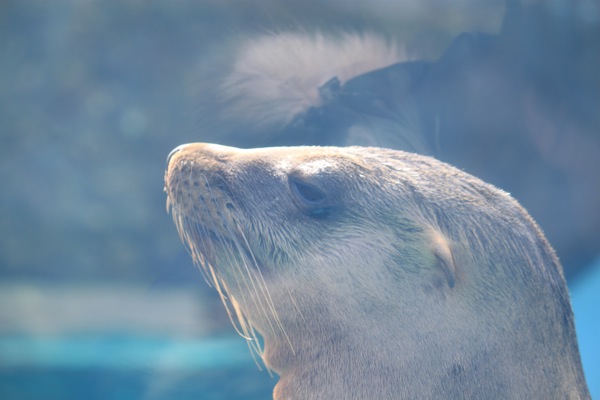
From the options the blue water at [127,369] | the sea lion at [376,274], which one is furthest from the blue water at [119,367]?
the sea lion at [376,274]

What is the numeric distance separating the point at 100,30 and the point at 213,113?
1.45 feet

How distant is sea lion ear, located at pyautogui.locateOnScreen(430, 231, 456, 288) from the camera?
128 cm

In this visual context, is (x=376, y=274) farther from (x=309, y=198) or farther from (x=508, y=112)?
(x=508, y=112)

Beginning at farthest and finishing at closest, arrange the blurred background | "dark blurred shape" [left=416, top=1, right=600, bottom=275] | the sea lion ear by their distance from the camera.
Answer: "dark blurred shape" [left=416, top=1, right=600, bottom=275] → the blurred background → the sea lion ear

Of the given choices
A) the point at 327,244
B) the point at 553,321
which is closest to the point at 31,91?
the point at 327,244

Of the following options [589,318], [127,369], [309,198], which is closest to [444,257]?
[309,198]

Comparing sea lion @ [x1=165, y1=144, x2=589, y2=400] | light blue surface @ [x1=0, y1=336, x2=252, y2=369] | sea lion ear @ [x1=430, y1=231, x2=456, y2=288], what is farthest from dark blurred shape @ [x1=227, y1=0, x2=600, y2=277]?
light blue surface @ [x1=0, y1=336, x2=252, y2=369]

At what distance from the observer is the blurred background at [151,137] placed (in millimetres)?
1729

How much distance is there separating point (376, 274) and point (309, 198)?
0.25m

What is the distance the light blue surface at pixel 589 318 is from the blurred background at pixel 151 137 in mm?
492

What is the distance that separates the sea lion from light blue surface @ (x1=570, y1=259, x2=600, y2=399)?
1070 mm

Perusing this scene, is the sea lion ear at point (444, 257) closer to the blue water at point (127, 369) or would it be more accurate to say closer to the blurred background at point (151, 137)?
the blurred background at point (151, 137)

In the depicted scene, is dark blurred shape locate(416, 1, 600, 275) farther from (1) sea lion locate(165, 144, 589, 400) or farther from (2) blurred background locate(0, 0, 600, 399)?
(1) sea lion locate(165, 144, 589, 400)

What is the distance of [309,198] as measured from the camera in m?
1.37
